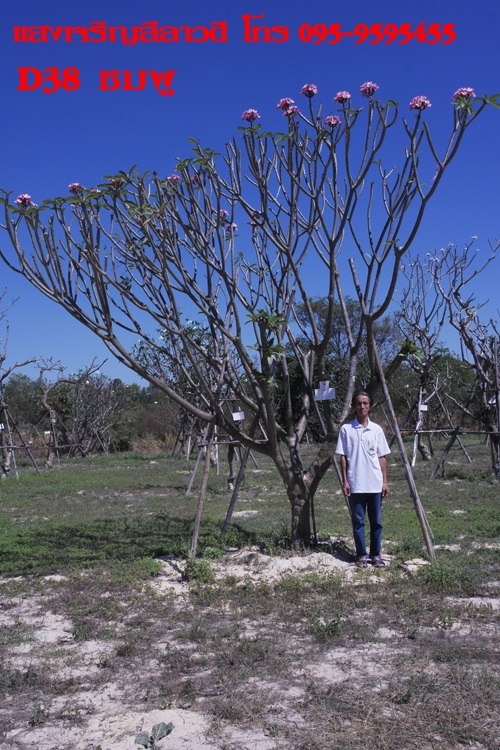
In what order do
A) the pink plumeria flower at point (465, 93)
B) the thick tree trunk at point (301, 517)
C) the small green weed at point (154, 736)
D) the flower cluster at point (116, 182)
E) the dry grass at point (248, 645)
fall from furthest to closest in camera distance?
the thick tree trunk at point (301, 517)
the flower cluster at point (116, 182)
the pink plumeria flower at point (465, 93)
the dry grass at point (248, 645)
the small green weed at point (154, 736)

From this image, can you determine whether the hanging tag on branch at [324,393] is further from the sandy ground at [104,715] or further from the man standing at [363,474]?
the sandy ground at [104,715]

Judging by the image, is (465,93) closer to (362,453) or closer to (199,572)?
(362,453)

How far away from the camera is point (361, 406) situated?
6906mm

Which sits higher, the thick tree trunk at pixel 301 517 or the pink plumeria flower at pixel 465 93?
the pink plumeria flower at pixel 465 93

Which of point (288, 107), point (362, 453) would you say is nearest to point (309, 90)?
point (288, 107)

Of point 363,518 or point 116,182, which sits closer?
point 363,518

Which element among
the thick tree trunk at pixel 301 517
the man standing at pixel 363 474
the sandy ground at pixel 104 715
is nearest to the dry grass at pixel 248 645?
the sandy ground at pixel 104 715

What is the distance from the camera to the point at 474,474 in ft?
50.3

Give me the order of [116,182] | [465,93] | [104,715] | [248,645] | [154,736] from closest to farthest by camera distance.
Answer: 1. [154,736]
2. [104,715]
3. [248,645]
4. [465,93]
5. [116,182]

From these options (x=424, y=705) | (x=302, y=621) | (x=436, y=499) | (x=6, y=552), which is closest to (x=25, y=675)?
(x=302, y=621)

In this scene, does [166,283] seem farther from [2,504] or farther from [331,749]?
[2,504]

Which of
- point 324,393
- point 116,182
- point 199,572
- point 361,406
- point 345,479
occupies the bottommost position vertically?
point 199,572

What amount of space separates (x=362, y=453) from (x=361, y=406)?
44cm

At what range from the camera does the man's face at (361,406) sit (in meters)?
6.91
